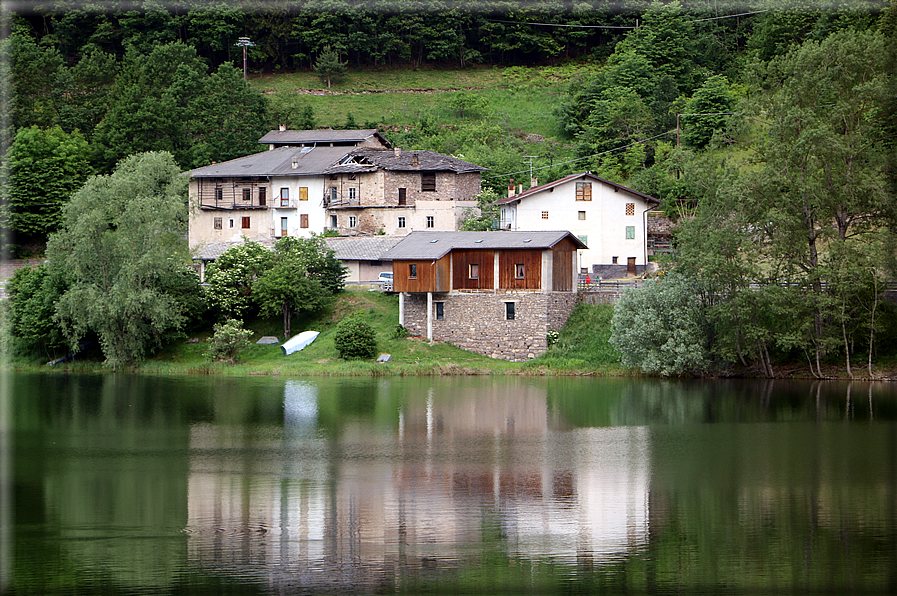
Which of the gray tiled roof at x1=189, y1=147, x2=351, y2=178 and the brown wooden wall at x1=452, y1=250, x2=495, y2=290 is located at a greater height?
the gray tiled roof at x1=189, y1=147, x2=351, y2=178

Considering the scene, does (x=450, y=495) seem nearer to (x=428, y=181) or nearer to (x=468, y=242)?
(x=468, y=242)

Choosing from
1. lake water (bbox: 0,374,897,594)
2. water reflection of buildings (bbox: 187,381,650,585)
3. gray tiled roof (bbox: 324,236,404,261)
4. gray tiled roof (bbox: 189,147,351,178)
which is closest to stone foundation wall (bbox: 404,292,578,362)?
gray tiled roof (bbox: 324,236,404,261)

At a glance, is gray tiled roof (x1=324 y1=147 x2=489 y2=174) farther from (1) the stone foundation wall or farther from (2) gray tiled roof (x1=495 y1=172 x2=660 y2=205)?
(1) the stone foundation wall

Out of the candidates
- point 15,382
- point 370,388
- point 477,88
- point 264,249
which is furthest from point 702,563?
point 477,88

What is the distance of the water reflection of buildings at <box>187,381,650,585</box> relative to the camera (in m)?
18.8

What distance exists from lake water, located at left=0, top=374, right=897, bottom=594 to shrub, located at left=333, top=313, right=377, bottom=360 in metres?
11.3

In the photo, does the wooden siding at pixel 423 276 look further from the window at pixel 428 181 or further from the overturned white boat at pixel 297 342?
the window at pixel 428 181

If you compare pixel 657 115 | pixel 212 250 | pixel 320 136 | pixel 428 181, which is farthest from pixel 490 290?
pixel 657 115

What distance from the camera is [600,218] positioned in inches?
2527

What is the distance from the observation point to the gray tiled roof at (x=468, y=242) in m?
55.3

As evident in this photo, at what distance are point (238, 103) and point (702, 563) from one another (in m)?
80.6

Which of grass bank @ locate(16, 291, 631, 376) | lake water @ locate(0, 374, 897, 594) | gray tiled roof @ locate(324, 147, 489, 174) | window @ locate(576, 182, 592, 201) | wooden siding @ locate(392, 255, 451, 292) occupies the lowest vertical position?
lake water @ locate(0, 374, 897, 594)

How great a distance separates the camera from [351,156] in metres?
74.8

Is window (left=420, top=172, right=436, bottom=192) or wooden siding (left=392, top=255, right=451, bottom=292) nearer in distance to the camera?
wooden siding (left=392, top=255, right=451, bottom=292)
